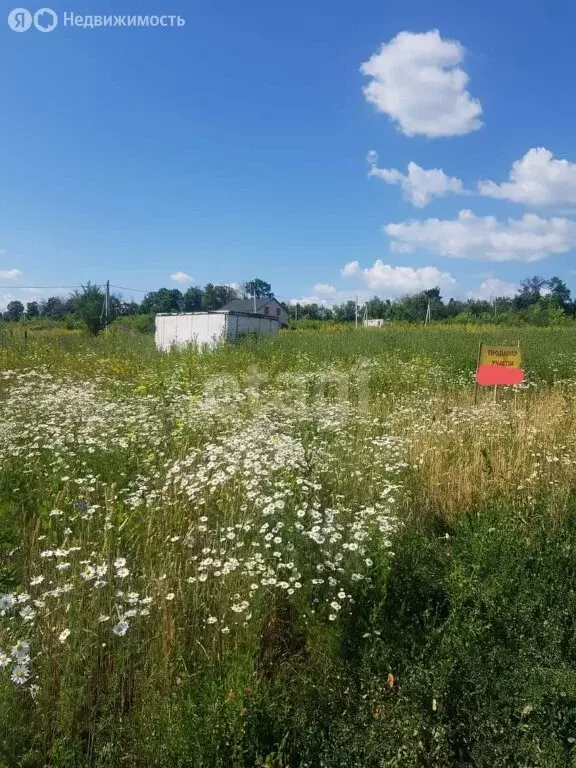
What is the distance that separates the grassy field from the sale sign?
68.4 inches

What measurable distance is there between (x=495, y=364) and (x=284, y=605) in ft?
15.3

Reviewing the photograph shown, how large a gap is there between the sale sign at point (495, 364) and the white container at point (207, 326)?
12.4 m

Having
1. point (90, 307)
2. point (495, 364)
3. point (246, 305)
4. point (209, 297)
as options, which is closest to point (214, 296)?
point (209, 297)

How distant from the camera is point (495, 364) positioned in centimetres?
620

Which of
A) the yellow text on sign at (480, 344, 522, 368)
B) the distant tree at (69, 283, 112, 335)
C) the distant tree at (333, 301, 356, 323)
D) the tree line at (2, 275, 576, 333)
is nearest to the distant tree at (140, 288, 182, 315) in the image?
the tree line at (2, 275, 576, 333)

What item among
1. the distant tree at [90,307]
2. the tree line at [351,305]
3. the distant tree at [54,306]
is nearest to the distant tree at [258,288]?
the tree line at [351,305]

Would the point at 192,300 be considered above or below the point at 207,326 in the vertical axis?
above

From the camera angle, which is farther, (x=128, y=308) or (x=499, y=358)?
(x=128, y=308)

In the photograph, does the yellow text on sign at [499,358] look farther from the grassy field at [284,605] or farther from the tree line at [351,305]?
the tree line at [351,305]

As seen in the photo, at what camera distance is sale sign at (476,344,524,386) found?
6098 millimetres

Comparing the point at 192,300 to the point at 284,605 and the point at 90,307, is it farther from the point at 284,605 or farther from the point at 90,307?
the point at 284,605

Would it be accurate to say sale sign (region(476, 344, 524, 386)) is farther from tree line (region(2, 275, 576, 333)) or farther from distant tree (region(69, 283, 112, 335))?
tree line (region(2, 275, 576, 333))

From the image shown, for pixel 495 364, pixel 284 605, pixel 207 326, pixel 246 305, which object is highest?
pixel 246 305

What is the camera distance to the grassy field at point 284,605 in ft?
6.04
